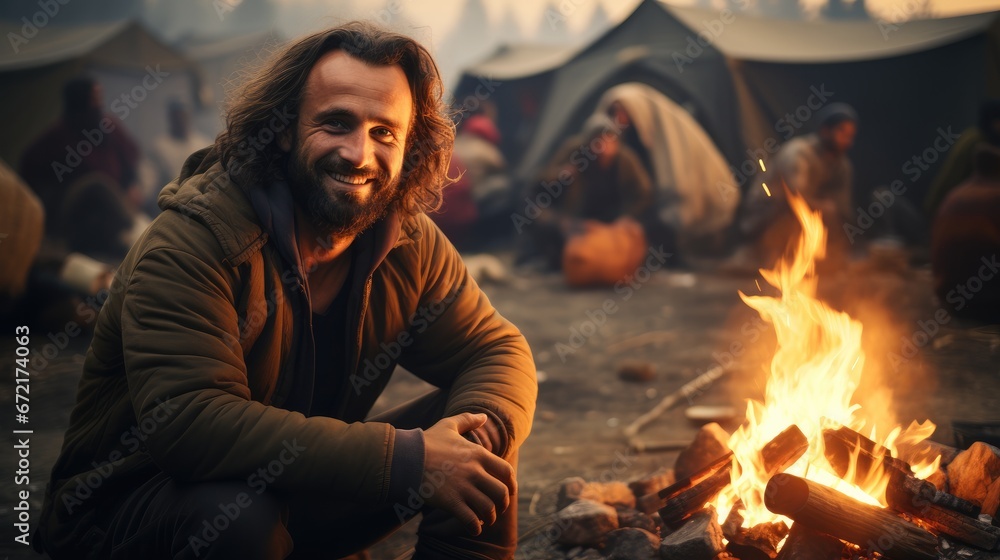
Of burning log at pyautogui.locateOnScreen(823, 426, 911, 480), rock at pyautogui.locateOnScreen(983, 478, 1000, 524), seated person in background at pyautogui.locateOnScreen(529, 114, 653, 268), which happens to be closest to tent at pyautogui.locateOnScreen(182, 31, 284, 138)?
seated person in background at pyautogui.locateOnScreen(529, 114, 653, 268)

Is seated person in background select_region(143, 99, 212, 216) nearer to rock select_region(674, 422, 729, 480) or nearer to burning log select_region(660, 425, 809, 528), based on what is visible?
rock select_region(674, 422, 729, 480)

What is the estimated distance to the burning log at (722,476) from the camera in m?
2.54

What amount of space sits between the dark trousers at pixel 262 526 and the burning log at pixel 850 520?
2.76 feet

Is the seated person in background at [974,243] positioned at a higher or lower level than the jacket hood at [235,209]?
lower

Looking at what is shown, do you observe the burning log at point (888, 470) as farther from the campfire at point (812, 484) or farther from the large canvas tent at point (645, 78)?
the large canvas tent at point (645, 78)

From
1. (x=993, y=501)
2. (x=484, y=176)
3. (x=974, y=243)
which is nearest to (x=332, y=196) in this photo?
(x=993, y=501)

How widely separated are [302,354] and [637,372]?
361 centimetres

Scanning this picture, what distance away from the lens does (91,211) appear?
376 inches

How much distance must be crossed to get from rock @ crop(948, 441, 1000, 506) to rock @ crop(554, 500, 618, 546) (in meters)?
1.22

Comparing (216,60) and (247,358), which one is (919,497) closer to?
(247,358)

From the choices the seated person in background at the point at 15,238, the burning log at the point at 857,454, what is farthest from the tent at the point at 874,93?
the seated person in background at the point at 15,238

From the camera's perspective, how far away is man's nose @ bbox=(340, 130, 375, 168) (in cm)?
224

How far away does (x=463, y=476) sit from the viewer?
2041mm

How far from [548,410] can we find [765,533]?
2.62 m
